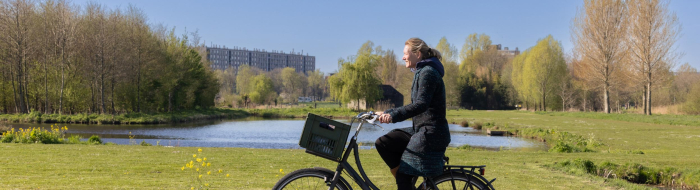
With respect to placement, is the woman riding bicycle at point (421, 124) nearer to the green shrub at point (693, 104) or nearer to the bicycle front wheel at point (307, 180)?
the bicycle front wheel at point (307, 180)

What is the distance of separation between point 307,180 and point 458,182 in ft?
4.24

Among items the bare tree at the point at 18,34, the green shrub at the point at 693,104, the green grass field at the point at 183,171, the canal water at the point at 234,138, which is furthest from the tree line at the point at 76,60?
the green shrub at the point at 693,104

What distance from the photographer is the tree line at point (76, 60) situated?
39438 millimetres

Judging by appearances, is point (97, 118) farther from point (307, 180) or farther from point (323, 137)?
point (323, 137)

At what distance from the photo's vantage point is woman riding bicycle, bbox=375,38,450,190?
390 centimetres

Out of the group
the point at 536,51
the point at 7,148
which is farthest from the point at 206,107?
the point at 7,148

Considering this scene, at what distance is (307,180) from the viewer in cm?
415

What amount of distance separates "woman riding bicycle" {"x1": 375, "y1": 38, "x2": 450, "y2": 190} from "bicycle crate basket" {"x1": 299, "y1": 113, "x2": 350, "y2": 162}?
0.34 meters

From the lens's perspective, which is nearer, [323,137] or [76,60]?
[323,137]

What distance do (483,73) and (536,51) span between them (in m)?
17.7

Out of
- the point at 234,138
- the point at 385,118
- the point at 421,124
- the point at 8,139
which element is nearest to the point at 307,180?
the point at 385,118

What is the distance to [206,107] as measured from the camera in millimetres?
63094

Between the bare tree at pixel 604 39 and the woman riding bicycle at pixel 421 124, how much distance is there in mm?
52623

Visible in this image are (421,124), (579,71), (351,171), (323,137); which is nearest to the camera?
(323,137)
